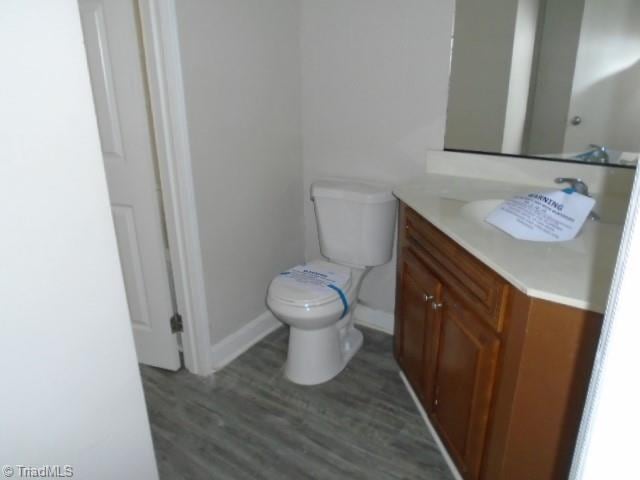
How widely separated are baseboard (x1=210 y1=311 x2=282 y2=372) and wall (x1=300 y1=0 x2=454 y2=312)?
24.8 inches

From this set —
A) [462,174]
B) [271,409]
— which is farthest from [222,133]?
[271,409]

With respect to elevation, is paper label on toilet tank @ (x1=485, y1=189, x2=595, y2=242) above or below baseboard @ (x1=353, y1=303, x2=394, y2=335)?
above

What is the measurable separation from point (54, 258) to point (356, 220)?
152cm

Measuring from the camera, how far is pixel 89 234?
82cm

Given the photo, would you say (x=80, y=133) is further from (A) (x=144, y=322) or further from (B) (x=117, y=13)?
(A) (x=144, y=322)

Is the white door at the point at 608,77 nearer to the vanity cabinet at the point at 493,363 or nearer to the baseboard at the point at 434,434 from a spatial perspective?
the vanity cabinet at the point at 493,363

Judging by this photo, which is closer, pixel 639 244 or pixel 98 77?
pixel 639 244

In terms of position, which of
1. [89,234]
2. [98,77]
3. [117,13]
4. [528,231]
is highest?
[117,13]

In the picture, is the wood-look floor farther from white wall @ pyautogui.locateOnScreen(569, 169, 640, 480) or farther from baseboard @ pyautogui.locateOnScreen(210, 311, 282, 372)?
white wall @ pyautogui.locateOnScreen(569, 169, 640, 480)

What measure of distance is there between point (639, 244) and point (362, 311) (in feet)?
6.98

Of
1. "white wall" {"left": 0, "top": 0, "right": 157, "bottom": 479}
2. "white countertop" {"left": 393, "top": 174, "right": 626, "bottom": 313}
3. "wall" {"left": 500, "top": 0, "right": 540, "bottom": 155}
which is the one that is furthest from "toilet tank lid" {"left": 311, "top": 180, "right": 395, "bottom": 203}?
A: "white wall" {"left": 0, "top": 0, "right": 157, "bottom": 479}

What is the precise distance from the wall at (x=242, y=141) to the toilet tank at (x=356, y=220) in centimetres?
29

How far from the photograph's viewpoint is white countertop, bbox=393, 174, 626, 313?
1.00m

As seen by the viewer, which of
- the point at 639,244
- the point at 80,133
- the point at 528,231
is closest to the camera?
the point at 639,244
